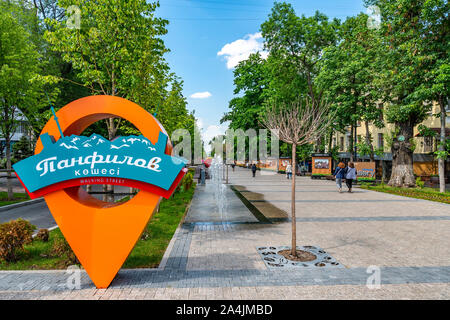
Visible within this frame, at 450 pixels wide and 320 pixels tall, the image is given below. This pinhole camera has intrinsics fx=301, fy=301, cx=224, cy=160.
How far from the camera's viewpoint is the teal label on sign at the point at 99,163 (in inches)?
215

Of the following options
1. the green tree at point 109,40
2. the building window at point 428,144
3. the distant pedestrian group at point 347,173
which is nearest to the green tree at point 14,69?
the green tree at point 109,40

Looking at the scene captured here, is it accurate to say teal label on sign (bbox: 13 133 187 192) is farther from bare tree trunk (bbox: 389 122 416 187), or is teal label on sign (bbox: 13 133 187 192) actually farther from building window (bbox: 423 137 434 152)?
building window (bbox: 423 137 434 152)

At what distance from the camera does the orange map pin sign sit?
18.4 ft

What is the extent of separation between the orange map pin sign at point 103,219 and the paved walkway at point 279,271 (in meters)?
0.46

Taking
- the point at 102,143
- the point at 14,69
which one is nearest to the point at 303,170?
the point at 14,69

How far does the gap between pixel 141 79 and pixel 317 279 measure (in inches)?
373

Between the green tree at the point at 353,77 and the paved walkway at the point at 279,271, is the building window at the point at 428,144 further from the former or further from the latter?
the paved walkway at the point at 279,271

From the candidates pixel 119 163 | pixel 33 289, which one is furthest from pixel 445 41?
pixel 33 289

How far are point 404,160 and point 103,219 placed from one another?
23.4 m

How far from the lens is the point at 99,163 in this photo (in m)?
5.51

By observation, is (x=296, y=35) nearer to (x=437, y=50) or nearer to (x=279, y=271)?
(x=437, y=50)
